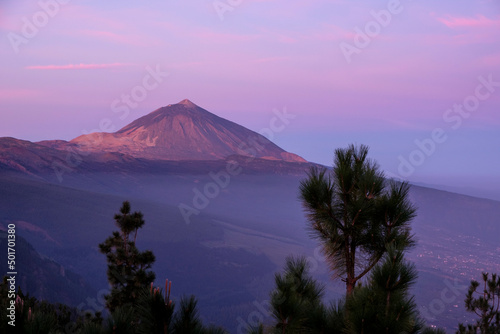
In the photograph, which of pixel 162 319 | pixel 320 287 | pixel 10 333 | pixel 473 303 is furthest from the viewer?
pixel 473 303

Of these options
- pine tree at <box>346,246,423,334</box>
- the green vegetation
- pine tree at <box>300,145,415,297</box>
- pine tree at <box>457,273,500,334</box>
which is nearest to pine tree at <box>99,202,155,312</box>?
the green vegetation

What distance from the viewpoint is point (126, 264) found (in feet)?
51.5

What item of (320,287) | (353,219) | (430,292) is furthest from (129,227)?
(430,292)

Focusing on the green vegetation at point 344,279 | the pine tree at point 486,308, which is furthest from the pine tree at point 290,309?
the pine tree at point 486,308

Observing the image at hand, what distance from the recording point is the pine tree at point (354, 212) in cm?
802

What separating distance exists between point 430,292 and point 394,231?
7243 inches

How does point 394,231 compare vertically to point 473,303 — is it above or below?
above

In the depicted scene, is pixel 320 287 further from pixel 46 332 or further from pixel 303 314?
pixel 46 332

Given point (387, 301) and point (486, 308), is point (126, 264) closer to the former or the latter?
point (486, 308)

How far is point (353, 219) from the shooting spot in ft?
26.6

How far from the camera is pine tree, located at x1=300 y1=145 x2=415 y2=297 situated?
8.02 metres

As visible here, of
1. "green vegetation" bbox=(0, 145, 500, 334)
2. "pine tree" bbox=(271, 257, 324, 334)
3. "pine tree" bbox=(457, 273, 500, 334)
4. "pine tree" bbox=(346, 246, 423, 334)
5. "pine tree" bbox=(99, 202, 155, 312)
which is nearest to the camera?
"green vegetation" bbox=(0, 145, 500, 334)

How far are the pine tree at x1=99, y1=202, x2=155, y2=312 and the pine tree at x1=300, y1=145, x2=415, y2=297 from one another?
7.90 m

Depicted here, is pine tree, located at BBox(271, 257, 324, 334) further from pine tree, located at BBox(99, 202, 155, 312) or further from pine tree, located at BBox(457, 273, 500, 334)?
pine tree, located at BBox(99, 202, 155, 312)
